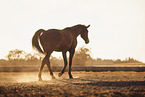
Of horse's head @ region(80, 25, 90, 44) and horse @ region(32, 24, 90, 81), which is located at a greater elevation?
horse's head @ region(80, 25, 90, 44)

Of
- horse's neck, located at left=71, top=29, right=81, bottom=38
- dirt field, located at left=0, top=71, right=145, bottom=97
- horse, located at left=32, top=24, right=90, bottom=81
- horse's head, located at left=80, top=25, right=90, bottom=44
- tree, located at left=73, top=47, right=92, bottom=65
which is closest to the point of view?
dirt field, located at left=0, top=71, right=145, bottom=97

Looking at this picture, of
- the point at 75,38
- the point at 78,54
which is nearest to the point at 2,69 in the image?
the point at 75,38

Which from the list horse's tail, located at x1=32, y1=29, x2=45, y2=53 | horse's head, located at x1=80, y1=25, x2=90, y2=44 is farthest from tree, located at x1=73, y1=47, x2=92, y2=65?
horse's tail, located at x1=32, y1=29, x2=45, y2=53

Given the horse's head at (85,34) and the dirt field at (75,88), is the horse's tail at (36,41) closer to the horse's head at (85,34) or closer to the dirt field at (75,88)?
the dirt field at (75,88)

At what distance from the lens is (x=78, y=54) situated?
38.2 metres

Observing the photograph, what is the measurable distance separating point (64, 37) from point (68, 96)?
5.22m

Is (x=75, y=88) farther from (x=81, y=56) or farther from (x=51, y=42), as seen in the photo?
(x=81, y=56)

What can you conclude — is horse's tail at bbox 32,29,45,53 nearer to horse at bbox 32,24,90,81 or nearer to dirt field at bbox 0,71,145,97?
horse at bbox 32,24,90,81

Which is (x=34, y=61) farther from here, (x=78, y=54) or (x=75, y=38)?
(x=75, y=38)

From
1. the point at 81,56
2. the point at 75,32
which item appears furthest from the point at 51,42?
the point at 81,56

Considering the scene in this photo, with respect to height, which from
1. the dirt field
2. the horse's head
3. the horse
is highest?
the horse's head

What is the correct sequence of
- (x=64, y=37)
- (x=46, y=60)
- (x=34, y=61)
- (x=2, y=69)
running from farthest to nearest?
(x=34, y=61) → (x=2, y=69) → (x=64, y=37) → (x=46, y=60)

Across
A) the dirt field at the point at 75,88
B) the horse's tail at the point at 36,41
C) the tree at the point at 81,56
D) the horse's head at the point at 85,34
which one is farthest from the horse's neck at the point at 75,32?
the tree at the point at 81,56

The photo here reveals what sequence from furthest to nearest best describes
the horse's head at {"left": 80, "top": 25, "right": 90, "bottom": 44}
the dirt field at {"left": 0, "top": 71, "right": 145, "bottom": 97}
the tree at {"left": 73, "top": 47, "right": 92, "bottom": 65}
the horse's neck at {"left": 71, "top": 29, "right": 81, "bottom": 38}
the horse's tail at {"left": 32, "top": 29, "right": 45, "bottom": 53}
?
1. the tree at {"left": 73, "top": 47, "right": 92, "bottom": 65}
2. the horse's head at {"left": 80, "top": 25, "right": 90, "bottom": 44}
3. the horse's neck at {"left": 71, "top": 29, "right": 81, "bottom": 38}
4. the horse's tail at {"left": 32, "top": 29, "right": 45, "bottom": 53}
5. the dirt field at {"left": 0, "top": 71, "right": 145, "bottom": 97}
